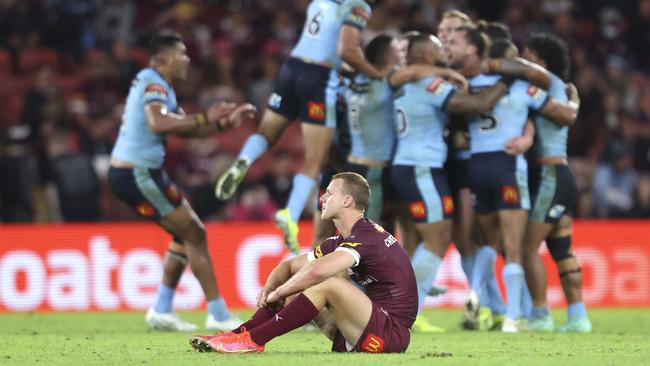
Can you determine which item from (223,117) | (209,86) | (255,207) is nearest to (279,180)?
(255,207)

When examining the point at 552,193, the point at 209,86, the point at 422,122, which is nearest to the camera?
the point at 422,122

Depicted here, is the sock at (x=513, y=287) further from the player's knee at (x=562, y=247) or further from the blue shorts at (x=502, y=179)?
the player's knee at (x=562, y=247)

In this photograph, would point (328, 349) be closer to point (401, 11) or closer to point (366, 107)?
point (366, 107)

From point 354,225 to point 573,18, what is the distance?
13880mm

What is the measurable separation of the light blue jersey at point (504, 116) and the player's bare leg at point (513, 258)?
61cm

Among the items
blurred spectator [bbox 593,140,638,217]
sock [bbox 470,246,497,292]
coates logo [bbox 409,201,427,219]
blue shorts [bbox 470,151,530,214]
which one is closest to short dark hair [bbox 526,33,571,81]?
blue shorts [bbox 470,151,530,214]

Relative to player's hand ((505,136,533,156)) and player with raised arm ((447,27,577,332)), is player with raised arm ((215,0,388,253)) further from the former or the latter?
player's hand ((505,136,533,156))

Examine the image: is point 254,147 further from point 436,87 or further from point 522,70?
point 522,70

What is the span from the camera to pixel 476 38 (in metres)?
11.2

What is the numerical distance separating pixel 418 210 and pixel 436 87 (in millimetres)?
1091

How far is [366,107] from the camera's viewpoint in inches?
440

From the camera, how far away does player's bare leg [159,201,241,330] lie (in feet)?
36.1

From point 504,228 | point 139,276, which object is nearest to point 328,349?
point 504,228

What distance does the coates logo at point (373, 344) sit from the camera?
745 cm
